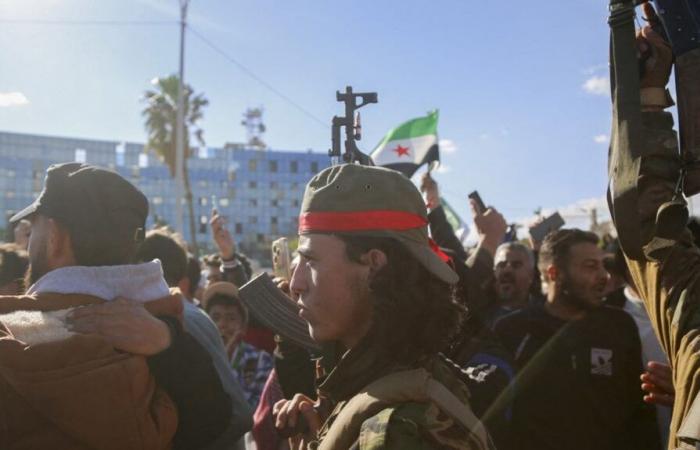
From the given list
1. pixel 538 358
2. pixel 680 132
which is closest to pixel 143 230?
pixel 680 132

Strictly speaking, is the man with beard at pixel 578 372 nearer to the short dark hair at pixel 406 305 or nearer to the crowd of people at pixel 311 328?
the crowd of people at pixel 311 328

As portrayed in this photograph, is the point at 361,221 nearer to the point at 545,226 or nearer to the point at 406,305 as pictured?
the point at 406,305

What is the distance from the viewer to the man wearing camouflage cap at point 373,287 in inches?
59.9

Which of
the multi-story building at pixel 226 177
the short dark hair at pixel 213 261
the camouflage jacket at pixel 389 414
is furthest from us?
the multi-story building at pixel 226 177

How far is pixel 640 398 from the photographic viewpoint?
3383mm

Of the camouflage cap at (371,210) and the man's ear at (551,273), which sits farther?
the man's ear at (551,273)

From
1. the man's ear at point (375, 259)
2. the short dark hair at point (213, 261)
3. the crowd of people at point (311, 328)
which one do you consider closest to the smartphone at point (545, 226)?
the short dark hair at point (213, 261)

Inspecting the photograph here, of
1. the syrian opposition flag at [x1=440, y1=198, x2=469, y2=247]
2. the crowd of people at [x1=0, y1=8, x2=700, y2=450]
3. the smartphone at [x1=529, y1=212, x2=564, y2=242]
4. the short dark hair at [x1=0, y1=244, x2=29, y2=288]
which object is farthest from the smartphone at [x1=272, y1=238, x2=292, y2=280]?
the syrian opposition flag at [x1=440, y1=198, x2=469, y2=247]

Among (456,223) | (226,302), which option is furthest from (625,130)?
(456,223)

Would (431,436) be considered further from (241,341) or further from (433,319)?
(241,341)

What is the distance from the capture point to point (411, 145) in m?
7.02

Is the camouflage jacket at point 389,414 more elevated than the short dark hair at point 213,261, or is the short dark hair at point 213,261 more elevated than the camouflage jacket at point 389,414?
the camouflage jacket at point 389,414

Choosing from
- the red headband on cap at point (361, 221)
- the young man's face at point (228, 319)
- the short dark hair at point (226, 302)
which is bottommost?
the young man's face at point (228, 319)

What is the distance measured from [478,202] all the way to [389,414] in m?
3.01
